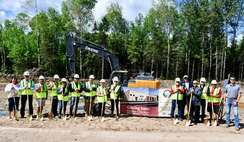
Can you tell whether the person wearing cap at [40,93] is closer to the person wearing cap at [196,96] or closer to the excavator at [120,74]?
the excavator at [120,74]

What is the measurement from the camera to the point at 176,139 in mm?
6055

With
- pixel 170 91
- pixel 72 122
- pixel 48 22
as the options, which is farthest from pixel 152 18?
pixel 72 122

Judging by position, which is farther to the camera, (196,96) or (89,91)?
(89,91)

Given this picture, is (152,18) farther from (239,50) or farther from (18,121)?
(18,121)

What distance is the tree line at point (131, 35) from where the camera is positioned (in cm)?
2858

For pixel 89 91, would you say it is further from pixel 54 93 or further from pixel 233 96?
pixel 233 96

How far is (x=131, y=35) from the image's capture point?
38.0m

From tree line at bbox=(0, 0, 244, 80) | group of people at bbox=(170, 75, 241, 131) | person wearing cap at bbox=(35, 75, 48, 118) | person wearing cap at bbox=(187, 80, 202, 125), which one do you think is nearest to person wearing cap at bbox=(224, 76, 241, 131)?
group of people at bbox=(170, 75, 241, 131)

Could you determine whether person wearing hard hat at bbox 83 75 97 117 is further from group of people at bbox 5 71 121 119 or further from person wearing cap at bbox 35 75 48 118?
person wearing cap at bbox 35 75 48 118

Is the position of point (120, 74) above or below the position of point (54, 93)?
above

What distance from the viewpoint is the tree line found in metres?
28.6

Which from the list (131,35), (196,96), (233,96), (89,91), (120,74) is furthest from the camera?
(131,35)

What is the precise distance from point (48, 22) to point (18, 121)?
30.1m

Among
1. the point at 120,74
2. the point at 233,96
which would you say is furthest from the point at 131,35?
the point at 233,96
